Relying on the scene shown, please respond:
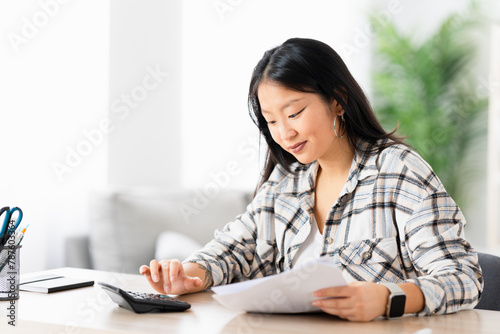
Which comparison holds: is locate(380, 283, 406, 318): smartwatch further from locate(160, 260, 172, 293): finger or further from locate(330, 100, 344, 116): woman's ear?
locate(330, 100, 344, 116): woman's ear

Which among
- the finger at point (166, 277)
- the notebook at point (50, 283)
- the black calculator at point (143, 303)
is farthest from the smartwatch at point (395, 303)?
the notebook at point (50, 283)

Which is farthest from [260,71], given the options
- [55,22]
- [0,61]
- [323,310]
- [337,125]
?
[55,22]

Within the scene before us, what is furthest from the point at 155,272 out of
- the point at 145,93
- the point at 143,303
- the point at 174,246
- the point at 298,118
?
the point at 145,93

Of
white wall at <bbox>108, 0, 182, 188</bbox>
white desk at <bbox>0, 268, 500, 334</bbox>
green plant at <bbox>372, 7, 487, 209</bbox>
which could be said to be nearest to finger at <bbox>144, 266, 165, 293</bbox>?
white desk at <bbox>0, 268, 500, 334</bbox>

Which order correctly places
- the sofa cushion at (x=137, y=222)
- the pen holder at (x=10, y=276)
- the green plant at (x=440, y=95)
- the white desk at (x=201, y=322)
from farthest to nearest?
1. the green plant at (x=440, y=95)
2. the sofa cushion at (x=137, y=222)
3. the pen holder at (x=10, y=276)
4. the white desk at (x=201, y=322)

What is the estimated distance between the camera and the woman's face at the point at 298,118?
1.37m

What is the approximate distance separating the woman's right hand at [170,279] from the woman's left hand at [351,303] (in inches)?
12.9

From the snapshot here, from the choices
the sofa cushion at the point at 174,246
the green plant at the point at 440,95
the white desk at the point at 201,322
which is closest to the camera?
the white desk at the point at 201,322

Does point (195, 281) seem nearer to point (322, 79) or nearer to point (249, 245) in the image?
point (249, 245)

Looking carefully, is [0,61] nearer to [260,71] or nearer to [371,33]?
[260,71]

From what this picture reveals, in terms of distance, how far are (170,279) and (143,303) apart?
20 cm

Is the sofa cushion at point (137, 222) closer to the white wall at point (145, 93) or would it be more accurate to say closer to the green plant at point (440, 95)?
the white wall at point (145, 93)

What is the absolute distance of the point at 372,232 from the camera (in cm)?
134

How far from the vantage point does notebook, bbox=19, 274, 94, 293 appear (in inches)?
48.3
